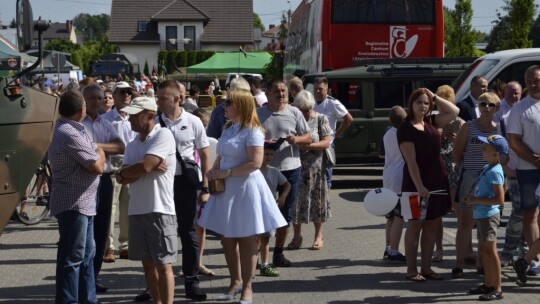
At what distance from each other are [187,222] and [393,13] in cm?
1485

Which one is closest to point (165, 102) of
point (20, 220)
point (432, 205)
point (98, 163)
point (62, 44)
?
point (98, 163)

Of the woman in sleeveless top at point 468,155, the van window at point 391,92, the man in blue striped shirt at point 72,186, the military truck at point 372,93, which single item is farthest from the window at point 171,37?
the man in blue striped shirt at point 72,186

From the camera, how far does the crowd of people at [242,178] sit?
316 inches

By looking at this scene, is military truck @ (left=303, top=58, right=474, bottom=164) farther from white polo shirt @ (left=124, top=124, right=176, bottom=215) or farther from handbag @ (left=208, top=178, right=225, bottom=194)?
white polo shirt @ (left=124, top=124, right=176, bottom=215)

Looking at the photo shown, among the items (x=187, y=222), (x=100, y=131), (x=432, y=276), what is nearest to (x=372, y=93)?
(x=432, y=276)

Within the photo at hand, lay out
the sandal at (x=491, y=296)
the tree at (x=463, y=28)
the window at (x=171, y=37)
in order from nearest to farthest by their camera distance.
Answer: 1. the sandal at (x=491, y=296)
2. the tree at (x=463, y=28)
3. the window at (x=171, y=37)

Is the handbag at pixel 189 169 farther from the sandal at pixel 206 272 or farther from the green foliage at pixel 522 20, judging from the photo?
the green foliage at pixel 522 20

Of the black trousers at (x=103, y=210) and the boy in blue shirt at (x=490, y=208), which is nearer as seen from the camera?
the boy in blue shirt at (x=490, y=208)

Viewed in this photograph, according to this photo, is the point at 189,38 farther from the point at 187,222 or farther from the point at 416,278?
the point at 187,222

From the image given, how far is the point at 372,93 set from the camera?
18844 millimetres

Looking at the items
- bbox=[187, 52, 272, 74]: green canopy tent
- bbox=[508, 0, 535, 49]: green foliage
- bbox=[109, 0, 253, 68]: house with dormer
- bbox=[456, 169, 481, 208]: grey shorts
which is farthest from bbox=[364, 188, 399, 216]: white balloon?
bbox=[109, 0, 253, 68]: house with dormer

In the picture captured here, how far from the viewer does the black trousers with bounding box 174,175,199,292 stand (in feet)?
30.2

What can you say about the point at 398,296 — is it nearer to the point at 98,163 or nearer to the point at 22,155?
the point at 98,163

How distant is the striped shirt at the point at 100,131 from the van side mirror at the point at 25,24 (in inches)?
68.8
